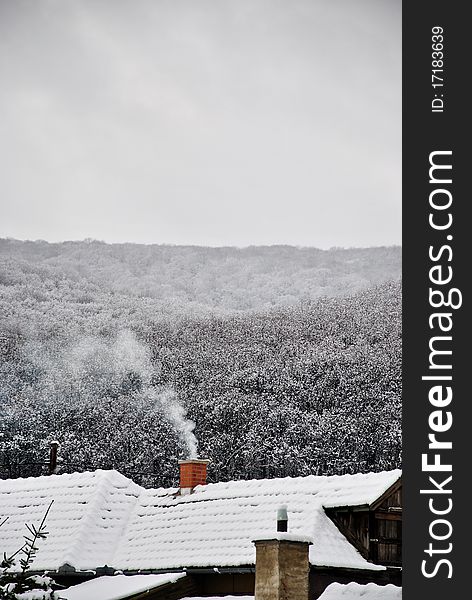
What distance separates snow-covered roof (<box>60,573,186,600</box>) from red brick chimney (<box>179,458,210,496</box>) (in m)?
2.34

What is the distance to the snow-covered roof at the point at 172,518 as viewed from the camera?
14516 millimetres

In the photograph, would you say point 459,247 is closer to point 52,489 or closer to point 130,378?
point 52,489

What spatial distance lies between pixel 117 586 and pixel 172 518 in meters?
A: 2.24

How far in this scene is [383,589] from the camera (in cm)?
1134

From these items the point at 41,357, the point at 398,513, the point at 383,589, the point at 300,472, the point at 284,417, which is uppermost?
the point at 41,357

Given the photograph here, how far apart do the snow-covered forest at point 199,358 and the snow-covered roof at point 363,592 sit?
28.6 m

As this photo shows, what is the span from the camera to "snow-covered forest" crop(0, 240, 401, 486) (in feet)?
146

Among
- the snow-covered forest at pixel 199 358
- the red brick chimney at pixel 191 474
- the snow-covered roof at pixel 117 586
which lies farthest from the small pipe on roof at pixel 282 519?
the snow-covered forest at pixel 199 358


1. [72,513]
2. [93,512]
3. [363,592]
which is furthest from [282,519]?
[72,513]

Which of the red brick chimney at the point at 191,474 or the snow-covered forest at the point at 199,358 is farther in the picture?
the snow-covered forest at the point at 199,358

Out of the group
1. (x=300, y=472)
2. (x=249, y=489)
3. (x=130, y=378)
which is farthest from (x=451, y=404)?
(x=130, y=378)

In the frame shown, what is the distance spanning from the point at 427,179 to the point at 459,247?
57 centimetres

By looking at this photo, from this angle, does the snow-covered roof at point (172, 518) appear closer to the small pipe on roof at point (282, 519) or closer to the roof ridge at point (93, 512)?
the roof ridge at point (93, 512)

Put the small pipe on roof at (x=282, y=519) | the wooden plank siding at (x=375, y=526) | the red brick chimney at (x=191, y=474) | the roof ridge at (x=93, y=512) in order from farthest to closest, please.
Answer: the red brick chimney at (x=191, y=474)
the roof ridge at (x=93, y=512)
the wooden plank siding at (x=375, y=526)
the small pipe on roof at (x=282, y=519)
